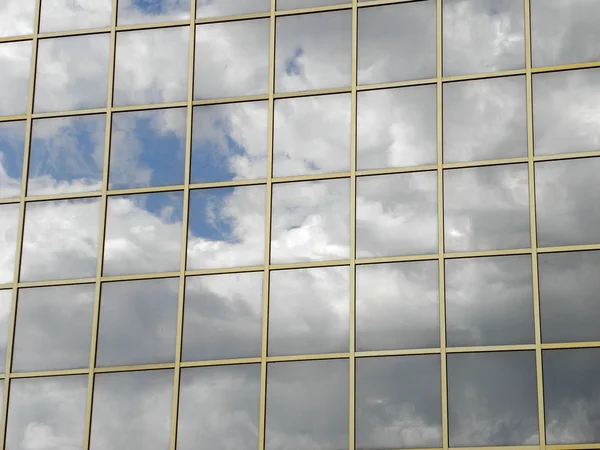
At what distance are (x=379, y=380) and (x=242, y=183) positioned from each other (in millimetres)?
5471

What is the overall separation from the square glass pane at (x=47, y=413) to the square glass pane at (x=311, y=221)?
525 cm

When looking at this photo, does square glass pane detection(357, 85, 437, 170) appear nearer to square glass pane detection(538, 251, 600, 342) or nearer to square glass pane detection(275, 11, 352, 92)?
square glass pane detection(275, 11, 352, 92)

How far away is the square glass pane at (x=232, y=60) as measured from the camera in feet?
102

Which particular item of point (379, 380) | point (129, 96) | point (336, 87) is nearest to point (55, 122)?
point (129, 96)

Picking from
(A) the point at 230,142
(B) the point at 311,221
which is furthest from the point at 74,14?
(B) the point at 311,221

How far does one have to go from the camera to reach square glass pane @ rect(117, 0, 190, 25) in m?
32.2

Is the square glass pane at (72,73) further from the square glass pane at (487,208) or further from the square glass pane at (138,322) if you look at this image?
the square glass pane at (487,208)

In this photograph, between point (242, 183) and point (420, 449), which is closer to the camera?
point (420, 449)

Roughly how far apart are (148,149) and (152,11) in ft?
11.4

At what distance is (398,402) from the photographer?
27969 mm

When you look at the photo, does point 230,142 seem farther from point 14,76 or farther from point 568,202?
point 568,202

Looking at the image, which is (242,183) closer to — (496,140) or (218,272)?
(218,272)

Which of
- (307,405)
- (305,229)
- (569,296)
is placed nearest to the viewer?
(569,296)

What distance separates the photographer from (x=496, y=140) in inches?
1152
